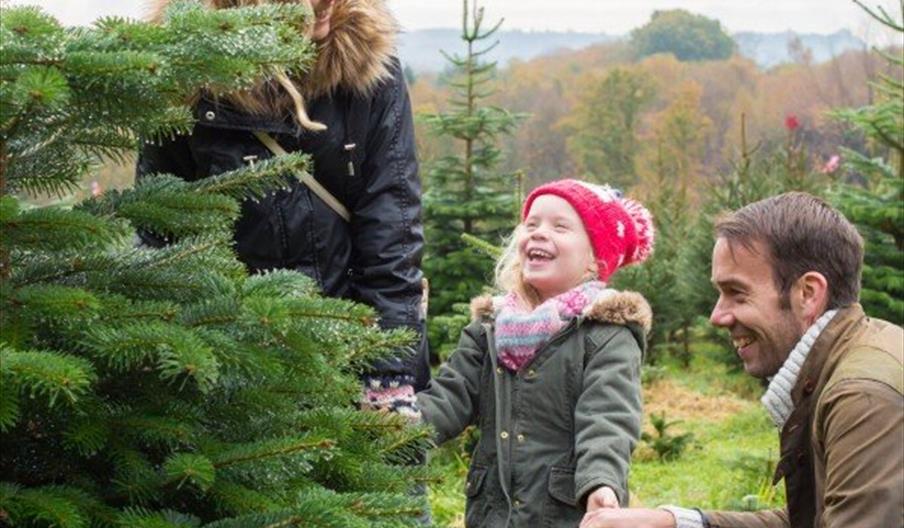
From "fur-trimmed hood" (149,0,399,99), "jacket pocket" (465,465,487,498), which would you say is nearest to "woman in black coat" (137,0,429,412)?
"fur-trimmed hood" (149,0,399,99)

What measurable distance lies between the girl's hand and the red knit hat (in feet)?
2.34

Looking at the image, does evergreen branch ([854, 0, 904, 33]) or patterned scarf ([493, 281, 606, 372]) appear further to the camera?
evergreen branch ([854, 0, 904, 33])

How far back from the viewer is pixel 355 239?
11.0ft

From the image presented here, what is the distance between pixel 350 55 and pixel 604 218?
0.92 metres

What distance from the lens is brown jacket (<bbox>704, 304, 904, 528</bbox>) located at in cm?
253

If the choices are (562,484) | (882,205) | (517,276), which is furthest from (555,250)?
(882,205)

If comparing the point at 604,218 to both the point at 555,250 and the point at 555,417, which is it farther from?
the point at 555,417

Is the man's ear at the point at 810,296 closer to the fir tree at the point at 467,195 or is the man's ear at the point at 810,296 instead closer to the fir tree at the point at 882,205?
the fir tree at the point at 882,205

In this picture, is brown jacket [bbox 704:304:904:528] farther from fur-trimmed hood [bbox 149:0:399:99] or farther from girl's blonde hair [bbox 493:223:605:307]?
fur-trimmed hood [bbox 149:0:399:99]

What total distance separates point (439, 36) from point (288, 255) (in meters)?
147

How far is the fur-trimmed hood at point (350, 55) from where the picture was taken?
3176 millimetres

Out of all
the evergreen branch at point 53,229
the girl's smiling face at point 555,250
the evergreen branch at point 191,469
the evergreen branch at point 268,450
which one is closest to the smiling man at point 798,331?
the girl's smiling face at point 555,250

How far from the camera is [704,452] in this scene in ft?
30.4

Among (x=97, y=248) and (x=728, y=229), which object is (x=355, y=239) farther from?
(x=97, y=248)
